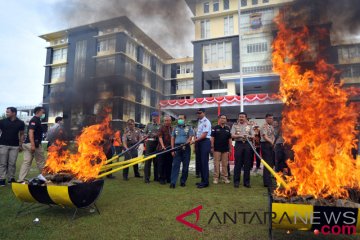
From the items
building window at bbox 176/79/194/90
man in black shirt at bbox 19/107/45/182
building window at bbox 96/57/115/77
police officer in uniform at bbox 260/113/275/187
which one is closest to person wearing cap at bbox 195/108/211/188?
police officer in uniform at bbox 260/113/275/187

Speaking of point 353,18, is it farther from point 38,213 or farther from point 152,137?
point 38,213

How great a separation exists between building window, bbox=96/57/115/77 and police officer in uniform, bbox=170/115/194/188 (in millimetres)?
2709

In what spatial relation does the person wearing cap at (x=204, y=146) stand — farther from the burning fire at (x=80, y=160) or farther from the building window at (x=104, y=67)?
the building window at (x=104, y=67)

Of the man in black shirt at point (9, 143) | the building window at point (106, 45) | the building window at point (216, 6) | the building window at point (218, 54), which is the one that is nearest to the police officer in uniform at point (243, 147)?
the building window at point (106, 45)

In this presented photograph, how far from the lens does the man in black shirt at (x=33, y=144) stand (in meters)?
6.53

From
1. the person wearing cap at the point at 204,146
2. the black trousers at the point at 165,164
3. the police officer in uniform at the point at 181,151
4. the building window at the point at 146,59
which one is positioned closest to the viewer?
the person wearing cap at the point at 204,146

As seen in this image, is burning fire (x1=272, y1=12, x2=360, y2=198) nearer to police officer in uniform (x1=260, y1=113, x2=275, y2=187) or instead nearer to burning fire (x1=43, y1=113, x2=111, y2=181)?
police officer in uniform (x1=260, y1=113, x2=275, y2=187)

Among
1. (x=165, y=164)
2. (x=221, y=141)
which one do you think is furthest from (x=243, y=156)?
(x=165, y=164)

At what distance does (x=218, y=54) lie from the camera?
108 ft

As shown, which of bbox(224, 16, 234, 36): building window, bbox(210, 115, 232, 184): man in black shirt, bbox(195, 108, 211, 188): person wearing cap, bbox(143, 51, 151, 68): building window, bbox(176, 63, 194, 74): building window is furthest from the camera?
bbox(176, 63, 194, 74): building window

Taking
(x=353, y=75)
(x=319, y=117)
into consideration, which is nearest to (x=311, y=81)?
(x=319, y=117)

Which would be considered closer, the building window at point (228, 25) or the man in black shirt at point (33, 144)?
the man in black shirt at point (33, 144)

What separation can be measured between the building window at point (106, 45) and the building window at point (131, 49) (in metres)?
0.45

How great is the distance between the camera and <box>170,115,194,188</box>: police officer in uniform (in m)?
6.86
